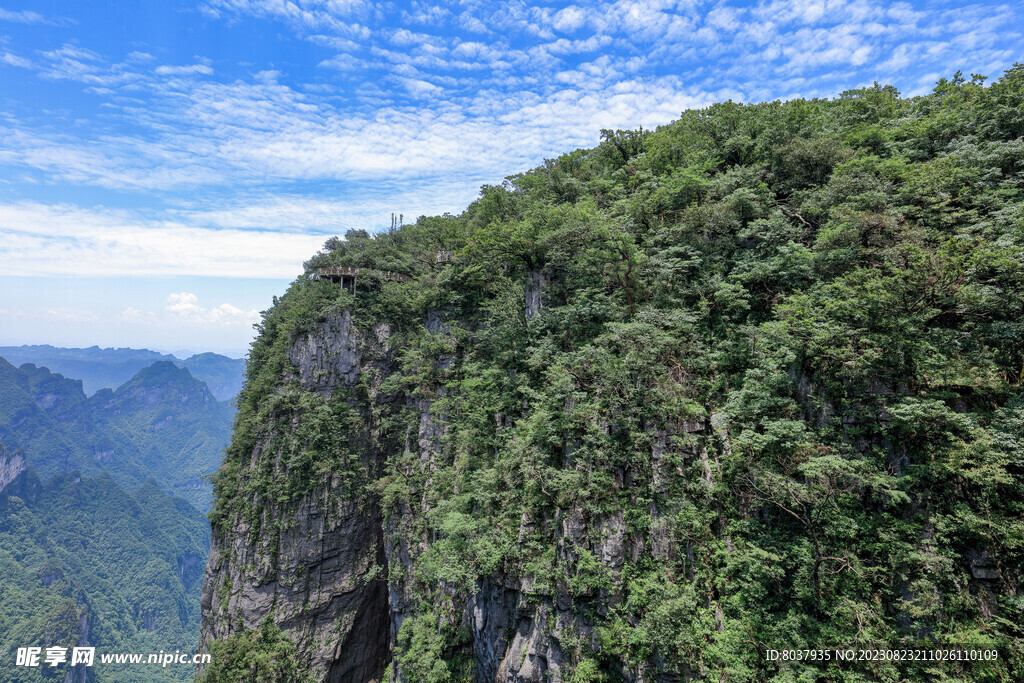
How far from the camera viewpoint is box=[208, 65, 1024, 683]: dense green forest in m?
9.82

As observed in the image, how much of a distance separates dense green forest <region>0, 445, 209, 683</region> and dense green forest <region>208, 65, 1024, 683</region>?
106 m

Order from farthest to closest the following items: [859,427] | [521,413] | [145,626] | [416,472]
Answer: [145,626], [416,472], [521,413], [859,427]

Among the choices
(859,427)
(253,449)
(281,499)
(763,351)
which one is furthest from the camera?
(253,449)

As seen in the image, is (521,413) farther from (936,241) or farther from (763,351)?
(936,241)

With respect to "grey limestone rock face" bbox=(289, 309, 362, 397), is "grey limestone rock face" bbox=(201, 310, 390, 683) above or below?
below

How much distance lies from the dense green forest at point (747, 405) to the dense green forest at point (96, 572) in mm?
106406

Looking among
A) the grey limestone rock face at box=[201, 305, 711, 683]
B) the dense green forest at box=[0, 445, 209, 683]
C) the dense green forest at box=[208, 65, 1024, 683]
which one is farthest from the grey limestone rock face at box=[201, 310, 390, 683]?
the dense green forest at box=[0, 445, 209, 683]

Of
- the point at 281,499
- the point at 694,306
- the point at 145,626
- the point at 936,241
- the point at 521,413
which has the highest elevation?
the point at 936,241

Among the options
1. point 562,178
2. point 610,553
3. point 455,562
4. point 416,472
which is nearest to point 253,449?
point 416,472

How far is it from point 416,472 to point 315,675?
1607 cm

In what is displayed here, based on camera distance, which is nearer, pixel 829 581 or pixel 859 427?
pixel 829 581

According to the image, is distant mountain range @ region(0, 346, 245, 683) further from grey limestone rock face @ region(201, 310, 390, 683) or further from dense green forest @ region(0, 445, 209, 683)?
grey limestone rock face @ region(201, 310, 390, 683)

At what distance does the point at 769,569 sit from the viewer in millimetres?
10680

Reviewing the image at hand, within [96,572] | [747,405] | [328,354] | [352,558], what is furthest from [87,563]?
[747,405]
